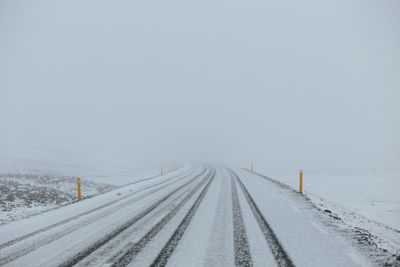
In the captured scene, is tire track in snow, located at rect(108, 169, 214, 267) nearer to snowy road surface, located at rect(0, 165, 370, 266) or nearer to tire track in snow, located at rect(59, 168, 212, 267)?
snowy road surface, located at rect(0, 165, 370, 266)

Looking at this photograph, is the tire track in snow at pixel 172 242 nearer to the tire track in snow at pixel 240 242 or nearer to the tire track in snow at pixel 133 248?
the tire track in snow at pixel 133 248

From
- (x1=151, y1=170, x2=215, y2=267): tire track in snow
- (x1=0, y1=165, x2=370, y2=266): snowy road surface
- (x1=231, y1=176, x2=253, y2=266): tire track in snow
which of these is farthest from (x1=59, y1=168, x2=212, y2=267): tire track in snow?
(x1=231, y1=176, x2=253, y2=266): tire track in snow

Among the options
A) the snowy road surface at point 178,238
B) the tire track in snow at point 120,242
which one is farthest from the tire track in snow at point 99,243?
the tire track in snow at point 120,242

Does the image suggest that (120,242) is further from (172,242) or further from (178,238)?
(178,238)

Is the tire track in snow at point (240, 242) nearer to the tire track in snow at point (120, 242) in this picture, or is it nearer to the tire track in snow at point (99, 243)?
the tire track in snow at point (120, 242)

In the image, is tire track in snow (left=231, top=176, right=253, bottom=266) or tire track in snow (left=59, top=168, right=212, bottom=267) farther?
tire track in snow (left=59, top=168, right=212, bottom=267)

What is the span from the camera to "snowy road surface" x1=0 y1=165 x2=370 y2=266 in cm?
346

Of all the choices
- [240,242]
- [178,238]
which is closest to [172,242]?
[178,238]

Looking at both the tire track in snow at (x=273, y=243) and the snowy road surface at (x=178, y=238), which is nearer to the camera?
the tire track in snow at (x=273, y=243)

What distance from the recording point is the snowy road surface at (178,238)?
346 cm

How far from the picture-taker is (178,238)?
4355 millimetres

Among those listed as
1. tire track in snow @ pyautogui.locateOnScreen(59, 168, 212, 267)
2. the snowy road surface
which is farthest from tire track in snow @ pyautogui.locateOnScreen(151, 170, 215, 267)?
tire track in snow @ pyautogui.locateOnScreen(59, 168, 212, 267)

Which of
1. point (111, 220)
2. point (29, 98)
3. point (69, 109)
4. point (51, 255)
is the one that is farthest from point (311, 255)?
point (29, 98)

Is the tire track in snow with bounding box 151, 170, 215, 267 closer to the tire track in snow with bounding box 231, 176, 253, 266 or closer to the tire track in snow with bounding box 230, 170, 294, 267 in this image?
the tire track in snow with bounding box 231, 176, 253, 266
